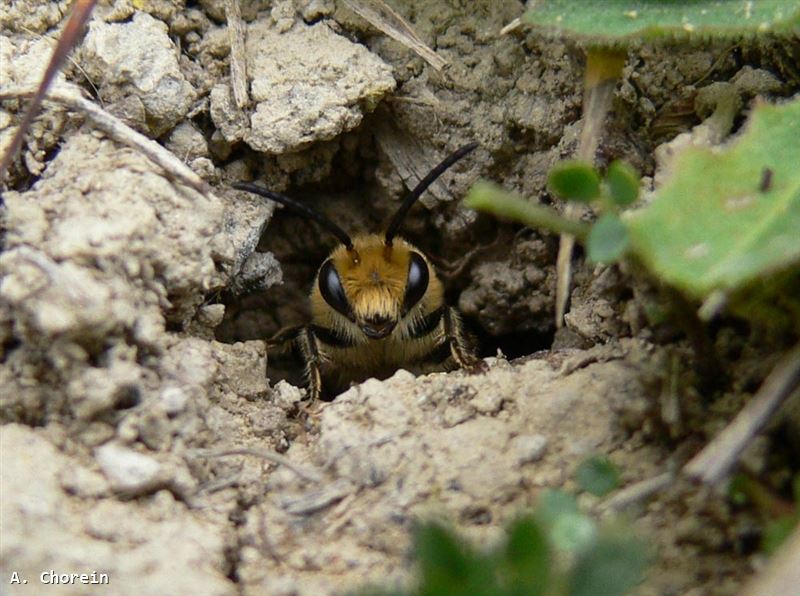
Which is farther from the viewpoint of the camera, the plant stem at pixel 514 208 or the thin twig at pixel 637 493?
the thin twig at pixel 637 493

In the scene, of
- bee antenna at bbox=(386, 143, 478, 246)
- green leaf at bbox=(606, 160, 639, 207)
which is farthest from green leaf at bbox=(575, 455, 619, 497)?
bee antenna at bbox=(386, 143, 478, 246)

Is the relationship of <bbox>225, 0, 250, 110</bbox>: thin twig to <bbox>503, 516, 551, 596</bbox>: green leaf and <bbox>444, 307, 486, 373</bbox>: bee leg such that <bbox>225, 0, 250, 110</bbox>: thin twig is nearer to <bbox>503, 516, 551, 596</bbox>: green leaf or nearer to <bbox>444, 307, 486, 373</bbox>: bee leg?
<bbox>444, 307, 486, 373</bbox>: bee leg

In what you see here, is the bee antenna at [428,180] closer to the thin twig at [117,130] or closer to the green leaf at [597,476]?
the thin twig at [117,130]

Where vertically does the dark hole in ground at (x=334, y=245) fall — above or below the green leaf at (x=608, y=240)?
above

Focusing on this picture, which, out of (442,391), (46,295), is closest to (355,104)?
(442,391)

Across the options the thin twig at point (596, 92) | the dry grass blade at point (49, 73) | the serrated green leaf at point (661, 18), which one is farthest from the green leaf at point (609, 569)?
the dry grass blade at point (49, 73)

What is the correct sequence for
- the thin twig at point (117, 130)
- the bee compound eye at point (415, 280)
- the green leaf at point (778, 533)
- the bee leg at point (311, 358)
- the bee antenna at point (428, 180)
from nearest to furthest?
the green leaf at point (778, 533)
the thin twig at point (117, 130)
the bee antenna at point (428, 180)
the bee leg at point (311, 358)
the bee compound eye at point (415, 280)
